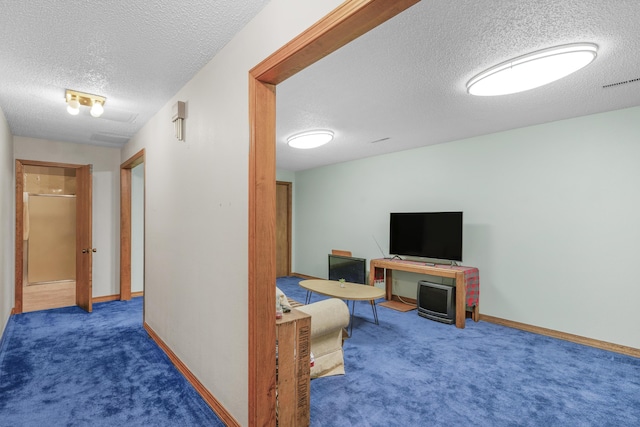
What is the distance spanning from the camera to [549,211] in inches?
140

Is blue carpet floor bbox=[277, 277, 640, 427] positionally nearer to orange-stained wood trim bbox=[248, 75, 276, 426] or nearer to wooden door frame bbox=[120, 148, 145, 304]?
orange-stained wood trim bbox=[248, 75, 276, 426]

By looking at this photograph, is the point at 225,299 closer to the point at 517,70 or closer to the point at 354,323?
the point at 354,323

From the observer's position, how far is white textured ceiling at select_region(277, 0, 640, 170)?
170 centimetres

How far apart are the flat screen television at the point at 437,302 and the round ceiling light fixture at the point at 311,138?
2326 millimetres

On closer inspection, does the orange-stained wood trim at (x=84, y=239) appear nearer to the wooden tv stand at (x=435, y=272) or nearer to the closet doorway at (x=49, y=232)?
the closet doorway at (x=49, y=232)

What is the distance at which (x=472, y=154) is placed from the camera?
13.8 ft

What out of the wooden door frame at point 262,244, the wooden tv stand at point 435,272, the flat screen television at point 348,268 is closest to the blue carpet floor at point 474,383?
the wooden tv stand at point 435,272

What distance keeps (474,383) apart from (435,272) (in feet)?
5.46

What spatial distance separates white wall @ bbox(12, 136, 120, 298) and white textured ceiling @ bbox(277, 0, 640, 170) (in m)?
3.00

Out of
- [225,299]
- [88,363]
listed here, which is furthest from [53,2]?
[88,363]

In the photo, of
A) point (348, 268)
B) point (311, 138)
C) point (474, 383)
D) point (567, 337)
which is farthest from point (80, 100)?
point (567, 337)

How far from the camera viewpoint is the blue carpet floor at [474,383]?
2.04 metres

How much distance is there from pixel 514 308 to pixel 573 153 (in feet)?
6.19

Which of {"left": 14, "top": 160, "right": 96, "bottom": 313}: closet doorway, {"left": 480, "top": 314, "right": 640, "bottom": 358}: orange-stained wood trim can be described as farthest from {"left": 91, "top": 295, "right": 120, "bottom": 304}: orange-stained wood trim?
{"left": 480, "top": 314, "right": 640, "bottom": 358}: orange-stained wood trim
